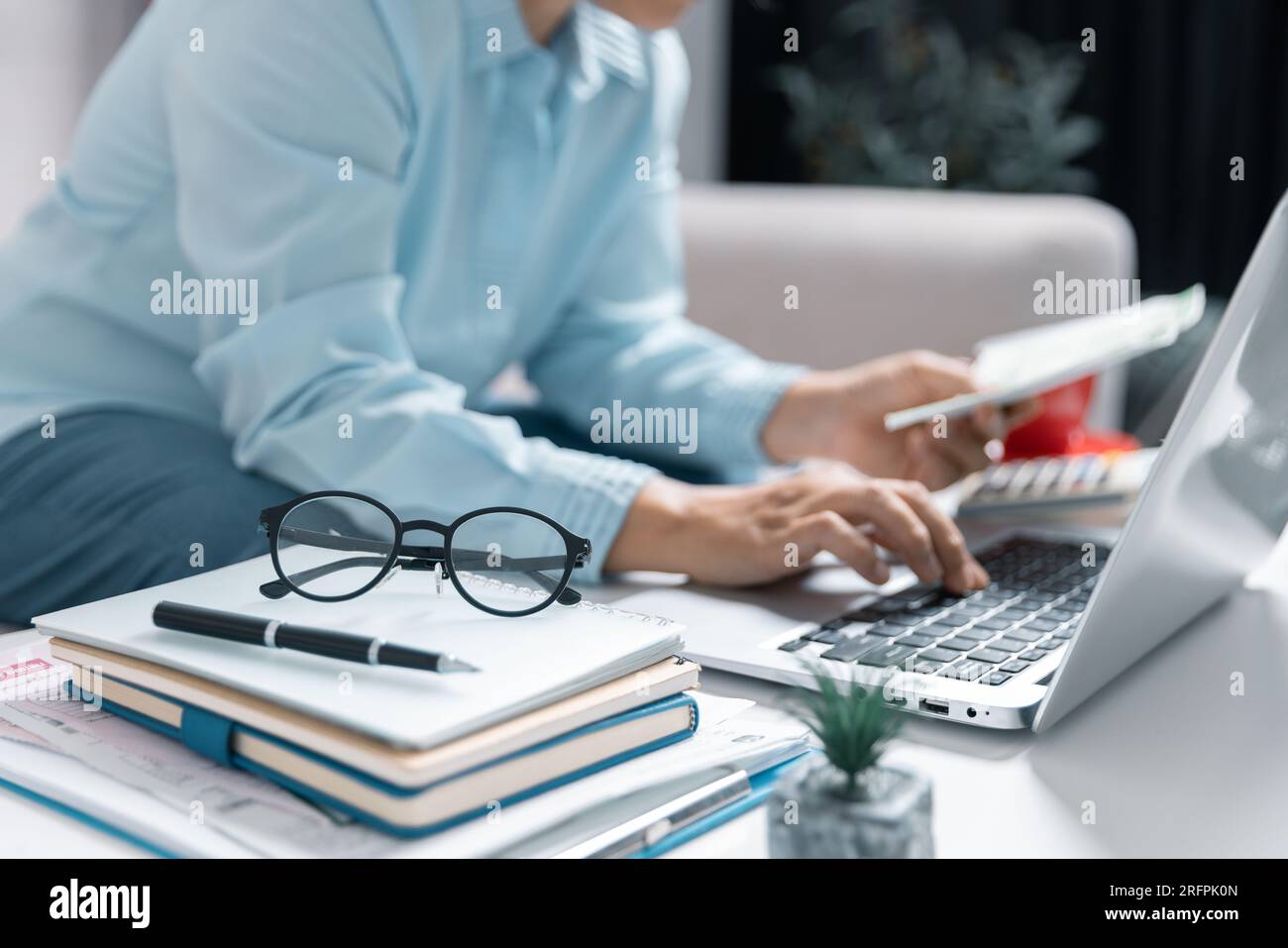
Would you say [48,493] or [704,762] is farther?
[48,493]

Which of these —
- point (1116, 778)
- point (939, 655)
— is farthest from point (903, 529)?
point (1116, 778)

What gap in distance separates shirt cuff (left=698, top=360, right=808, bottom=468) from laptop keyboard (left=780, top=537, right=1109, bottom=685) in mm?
310

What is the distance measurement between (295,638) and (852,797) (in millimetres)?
211

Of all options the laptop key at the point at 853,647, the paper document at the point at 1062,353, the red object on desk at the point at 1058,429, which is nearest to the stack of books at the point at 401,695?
the laptop key at the point at 853,647

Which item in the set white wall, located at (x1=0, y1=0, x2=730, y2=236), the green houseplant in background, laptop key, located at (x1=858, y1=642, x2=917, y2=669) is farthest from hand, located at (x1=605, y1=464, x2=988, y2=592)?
the green houseplant in background

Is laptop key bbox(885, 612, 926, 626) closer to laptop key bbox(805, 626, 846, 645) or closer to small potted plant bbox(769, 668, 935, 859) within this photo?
laptop key bbox(805, 626, 846, 645)

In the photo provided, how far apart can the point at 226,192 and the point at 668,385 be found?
481 millimetres

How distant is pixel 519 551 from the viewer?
56 centimetres

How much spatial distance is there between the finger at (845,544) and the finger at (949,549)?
0.04 meters

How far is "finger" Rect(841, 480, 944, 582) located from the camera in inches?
28.1

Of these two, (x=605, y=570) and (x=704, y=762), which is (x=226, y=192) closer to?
(x=605, y=570)

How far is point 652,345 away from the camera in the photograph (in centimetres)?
120
